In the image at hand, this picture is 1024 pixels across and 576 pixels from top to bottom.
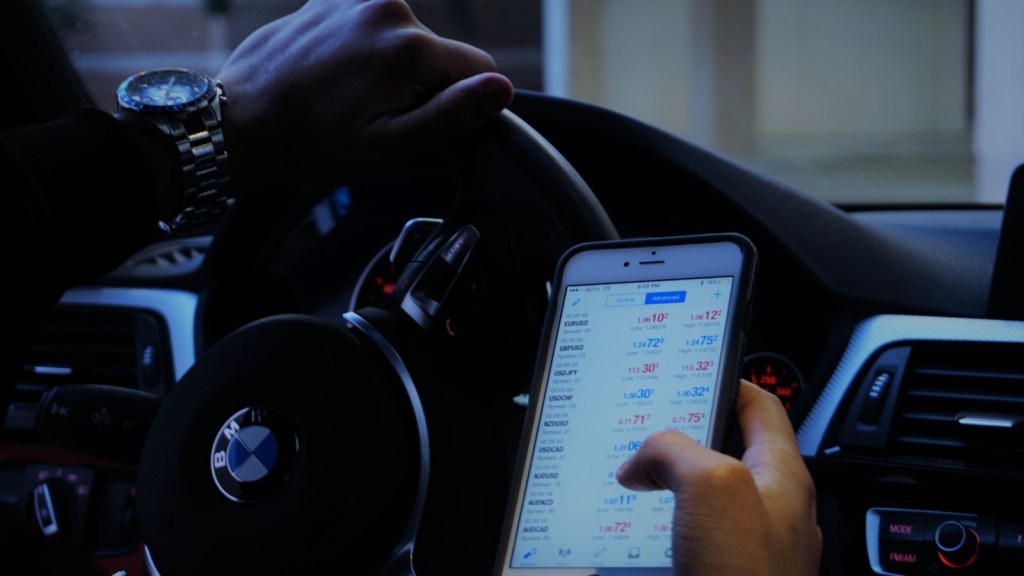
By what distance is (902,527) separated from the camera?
1.35 meters

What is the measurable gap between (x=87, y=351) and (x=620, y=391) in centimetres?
117

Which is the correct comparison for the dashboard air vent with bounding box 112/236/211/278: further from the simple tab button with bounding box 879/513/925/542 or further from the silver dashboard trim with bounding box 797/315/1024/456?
the simple tab button with bounding box 879/513/925/542

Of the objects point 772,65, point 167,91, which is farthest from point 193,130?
point 772,65

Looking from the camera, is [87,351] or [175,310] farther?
[87,351]

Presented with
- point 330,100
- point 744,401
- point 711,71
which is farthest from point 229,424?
point 711,71

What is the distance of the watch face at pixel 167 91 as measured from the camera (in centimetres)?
119

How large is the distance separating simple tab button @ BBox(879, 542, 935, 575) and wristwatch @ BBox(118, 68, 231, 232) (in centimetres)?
74

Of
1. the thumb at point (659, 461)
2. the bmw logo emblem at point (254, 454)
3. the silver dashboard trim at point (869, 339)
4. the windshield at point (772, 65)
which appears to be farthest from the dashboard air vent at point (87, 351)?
the thumb at point (659, 461)

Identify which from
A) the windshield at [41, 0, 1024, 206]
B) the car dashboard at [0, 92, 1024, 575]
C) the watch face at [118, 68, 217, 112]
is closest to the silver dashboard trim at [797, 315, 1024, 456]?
the car dashboard at [0, 92, 1024, 575]

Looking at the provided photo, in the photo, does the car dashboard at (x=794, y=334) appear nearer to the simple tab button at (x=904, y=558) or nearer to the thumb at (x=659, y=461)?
the simple tab button at (x=904, y=558)

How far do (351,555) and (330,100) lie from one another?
0.40m

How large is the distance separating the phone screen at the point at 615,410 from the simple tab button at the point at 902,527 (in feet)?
1.39

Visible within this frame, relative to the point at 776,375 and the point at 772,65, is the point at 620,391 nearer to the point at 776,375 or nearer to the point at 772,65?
the point at 776,375

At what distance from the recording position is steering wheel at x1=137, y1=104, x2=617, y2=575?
3.60 feet
